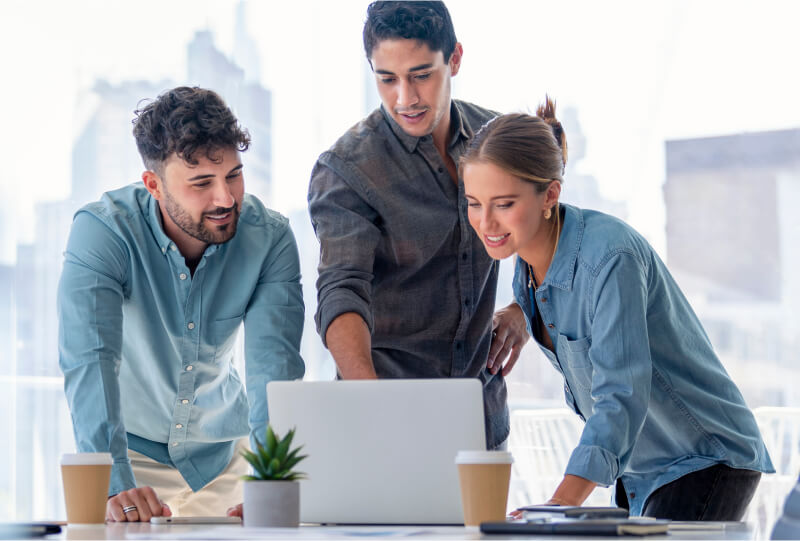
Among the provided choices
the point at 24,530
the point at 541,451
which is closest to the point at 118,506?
the point at 24,530

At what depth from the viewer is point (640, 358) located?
1.55 metres

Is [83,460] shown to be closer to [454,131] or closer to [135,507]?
[135,507]

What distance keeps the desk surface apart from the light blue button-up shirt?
0.59 metres

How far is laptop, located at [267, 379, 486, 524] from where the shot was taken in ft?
4.60

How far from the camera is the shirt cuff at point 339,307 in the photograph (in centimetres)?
203

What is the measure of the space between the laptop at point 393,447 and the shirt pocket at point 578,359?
0.41 metres

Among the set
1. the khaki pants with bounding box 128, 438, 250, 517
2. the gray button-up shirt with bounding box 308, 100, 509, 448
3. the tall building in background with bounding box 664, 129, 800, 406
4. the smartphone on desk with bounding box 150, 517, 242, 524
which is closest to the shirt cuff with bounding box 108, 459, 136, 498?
the smartphone on desk with bounding box 150, 517, 242, 524

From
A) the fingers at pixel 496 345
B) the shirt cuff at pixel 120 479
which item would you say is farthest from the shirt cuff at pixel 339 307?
the shirt cuff at pixel 120 479

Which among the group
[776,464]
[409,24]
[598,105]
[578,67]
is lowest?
[776,464]

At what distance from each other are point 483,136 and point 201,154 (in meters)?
0.67

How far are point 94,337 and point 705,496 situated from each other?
4.01 feet

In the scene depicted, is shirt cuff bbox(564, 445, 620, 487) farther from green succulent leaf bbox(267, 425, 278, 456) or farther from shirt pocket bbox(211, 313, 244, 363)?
shirt pocket bbox(211, 313, 244, 363)

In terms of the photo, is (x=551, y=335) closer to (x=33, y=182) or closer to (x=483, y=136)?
(x=483, y=136)

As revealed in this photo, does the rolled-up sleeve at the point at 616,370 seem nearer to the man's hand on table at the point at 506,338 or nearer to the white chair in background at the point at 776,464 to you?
the man's hand on table at the point at 506,338
